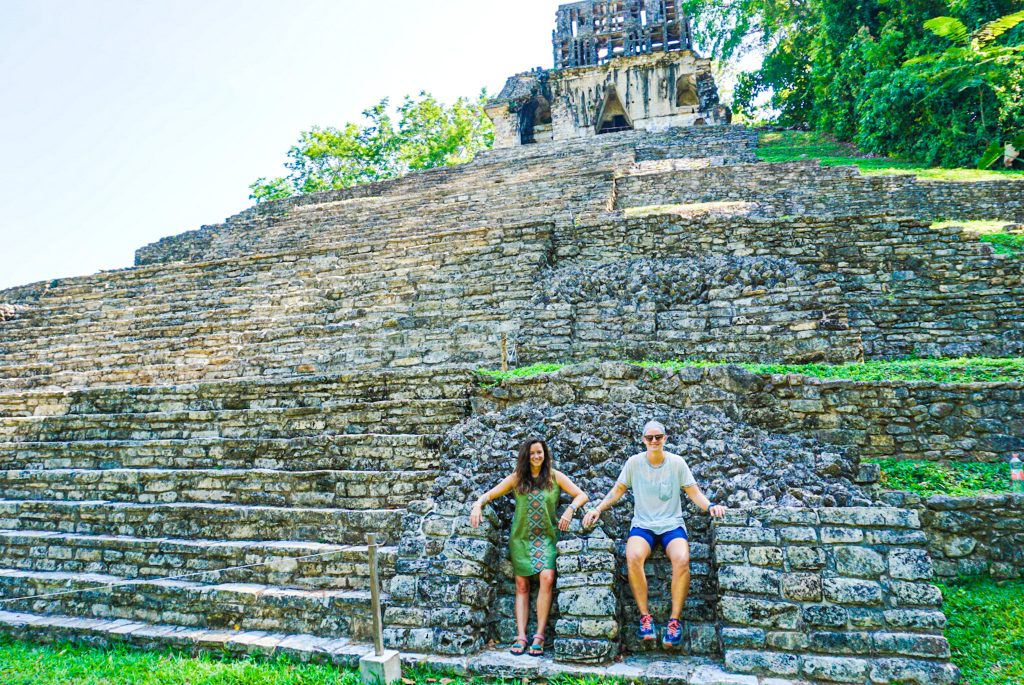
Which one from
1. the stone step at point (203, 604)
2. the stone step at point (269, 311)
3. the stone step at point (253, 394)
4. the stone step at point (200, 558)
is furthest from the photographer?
the stone step at point (269, 311)

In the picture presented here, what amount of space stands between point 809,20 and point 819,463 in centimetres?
2543

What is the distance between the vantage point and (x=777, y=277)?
7977 mm

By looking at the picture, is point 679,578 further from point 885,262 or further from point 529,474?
point 885,262

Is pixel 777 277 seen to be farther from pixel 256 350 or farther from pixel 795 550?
pixel 256 350

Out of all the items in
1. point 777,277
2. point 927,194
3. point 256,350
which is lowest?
point 256,350

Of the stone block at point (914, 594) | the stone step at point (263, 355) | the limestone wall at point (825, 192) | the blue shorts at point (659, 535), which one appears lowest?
the stone block at point (914, 594)

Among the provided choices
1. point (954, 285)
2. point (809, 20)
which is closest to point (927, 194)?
point (954, 285)

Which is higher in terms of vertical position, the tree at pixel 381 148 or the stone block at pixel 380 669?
the tree at pixel 381 148

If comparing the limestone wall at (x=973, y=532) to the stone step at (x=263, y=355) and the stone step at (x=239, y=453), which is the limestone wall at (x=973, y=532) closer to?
the stone step at (x=239, y=453)

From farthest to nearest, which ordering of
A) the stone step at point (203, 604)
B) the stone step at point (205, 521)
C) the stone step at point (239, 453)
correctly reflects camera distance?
the stone step at point (239, 453) → the stone step at point (205, 521) → the stone step at point (203, 604)

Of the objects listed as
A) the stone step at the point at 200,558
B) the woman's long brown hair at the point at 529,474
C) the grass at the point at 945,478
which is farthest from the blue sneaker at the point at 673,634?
the grass at the point at 945,478

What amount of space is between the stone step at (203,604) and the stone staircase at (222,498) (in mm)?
10

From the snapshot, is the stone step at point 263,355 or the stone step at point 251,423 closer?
the stone step at point 251,423

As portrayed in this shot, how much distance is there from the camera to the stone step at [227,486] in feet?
18.2
